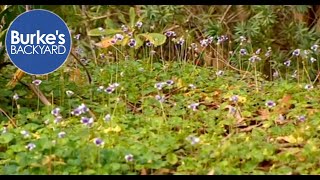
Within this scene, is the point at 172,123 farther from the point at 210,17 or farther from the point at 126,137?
the point at 210,17

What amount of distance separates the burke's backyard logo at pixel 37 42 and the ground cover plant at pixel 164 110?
8 cm

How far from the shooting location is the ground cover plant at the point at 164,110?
2.08 meters

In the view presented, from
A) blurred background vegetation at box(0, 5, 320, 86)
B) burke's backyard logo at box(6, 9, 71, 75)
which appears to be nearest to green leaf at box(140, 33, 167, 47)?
blurred background vegetation at box(0, 5, 320, 86)

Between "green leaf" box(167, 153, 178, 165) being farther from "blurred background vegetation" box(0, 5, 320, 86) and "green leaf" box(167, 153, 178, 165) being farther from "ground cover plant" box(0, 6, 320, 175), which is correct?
"blurred background vegetation" box(0, 5, 320, 86)

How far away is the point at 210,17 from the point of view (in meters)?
4.32

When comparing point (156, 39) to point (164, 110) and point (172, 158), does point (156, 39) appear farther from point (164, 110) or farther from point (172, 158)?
point (172, 158)

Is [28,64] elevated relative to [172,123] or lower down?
elevated

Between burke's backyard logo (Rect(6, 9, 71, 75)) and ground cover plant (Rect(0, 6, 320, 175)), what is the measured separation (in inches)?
3.3

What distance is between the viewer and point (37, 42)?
267 cm

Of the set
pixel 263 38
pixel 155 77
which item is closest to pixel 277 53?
pixel 263 38

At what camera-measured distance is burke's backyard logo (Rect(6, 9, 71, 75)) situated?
8.70 ft

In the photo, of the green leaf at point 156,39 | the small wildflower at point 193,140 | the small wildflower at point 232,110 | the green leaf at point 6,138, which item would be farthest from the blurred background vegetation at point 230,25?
the small wildflower at point 193,140

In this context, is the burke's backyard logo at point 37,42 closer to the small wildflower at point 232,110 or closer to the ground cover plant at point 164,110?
the ground cover plant at point 164,110
